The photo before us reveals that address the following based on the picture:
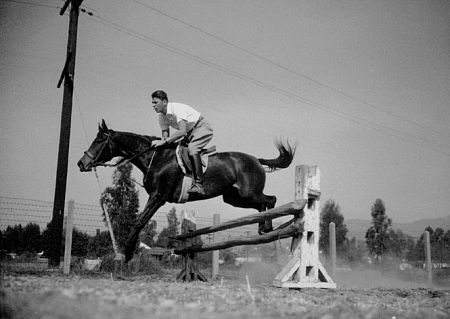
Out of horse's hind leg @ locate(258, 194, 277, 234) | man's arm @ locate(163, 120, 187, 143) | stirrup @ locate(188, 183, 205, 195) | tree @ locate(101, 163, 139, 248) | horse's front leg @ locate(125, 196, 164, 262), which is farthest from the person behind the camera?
tree @ locate(101, 163, 139, 248)

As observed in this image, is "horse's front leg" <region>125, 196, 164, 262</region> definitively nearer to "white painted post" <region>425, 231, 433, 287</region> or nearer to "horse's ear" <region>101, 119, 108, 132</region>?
"horse's ear" <region>101, 119, 108, 132</region>

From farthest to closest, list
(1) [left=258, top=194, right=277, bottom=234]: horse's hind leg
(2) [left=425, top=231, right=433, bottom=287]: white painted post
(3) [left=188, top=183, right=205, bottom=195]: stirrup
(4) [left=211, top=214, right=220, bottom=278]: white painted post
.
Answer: (2) [left=425, top=231, right=433, bottom=287]: white painted post, (4) [left=211, top=214, right=220, bottom=278]: white painted post, (1) [left=258, top=194, right=277, bottom=234]: horse's hind leg, (3) [left=188, top=183, right=205, bottom=195]: stirrup

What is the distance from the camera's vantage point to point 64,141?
11070 millimetres

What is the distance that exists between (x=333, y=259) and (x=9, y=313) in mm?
10117

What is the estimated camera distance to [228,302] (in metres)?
3.26

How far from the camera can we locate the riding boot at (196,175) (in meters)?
7.49

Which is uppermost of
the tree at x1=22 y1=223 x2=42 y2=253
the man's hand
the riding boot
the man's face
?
the man's face

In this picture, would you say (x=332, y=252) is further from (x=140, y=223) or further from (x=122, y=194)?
(x=122, y=194)

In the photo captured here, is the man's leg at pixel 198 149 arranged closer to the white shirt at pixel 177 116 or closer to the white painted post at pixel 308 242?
the white shirt at pixel 177 116

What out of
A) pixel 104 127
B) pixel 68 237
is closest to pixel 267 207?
pixel 104 127

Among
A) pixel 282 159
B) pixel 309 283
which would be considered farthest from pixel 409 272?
pixel 309 283

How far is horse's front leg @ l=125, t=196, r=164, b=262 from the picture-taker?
6754 millimetres

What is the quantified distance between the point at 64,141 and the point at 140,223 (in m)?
5.30

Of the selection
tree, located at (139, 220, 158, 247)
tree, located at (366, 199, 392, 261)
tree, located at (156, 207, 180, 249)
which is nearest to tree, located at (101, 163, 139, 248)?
tree, located at (156, 207, 180, 249)
